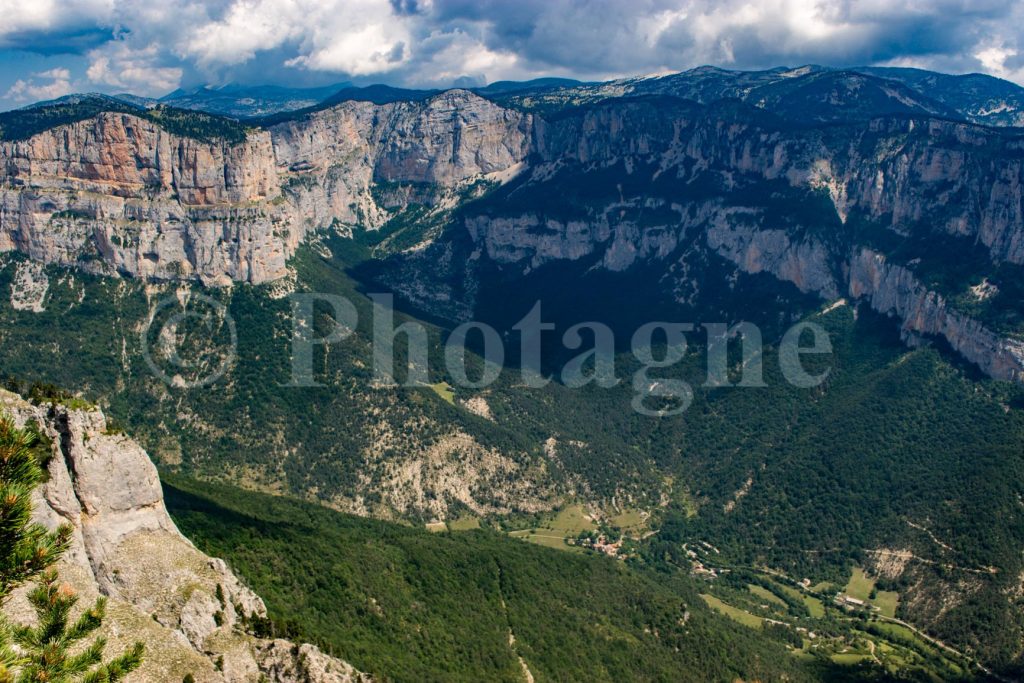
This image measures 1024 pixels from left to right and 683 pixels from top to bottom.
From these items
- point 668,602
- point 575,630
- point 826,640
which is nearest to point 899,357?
point 826,640

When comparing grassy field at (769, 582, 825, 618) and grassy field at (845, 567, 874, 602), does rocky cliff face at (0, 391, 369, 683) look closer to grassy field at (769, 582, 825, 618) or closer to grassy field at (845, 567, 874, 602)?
grassy field at (769, 582, 825, 618)

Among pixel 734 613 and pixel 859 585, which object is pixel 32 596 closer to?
pixel 734 613

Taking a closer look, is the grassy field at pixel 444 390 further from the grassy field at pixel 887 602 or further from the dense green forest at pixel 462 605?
the grassy field at pixel 887 602

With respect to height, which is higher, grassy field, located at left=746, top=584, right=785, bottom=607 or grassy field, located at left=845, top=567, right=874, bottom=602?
grassy field, located at left=845, top=567, right=874, bottom=602

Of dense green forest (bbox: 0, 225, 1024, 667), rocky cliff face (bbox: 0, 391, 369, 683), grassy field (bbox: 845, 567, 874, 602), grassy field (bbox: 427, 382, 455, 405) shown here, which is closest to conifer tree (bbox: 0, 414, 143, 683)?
A: rocky cliff face (bbox: 0, 391, 369, 683)

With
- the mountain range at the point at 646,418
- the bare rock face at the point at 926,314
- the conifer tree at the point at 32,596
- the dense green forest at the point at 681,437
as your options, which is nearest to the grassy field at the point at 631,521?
A: the mountain range at the point at 646,418

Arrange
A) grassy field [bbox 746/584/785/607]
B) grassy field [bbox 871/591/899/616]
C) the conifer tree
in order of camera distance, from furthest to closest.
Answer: grassy field [bbox 746/584/785/607]
grassy field [bbox 871/591/899/616]
the conifer tree

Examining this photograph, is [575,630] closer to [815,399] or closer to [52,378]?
[815,399]
